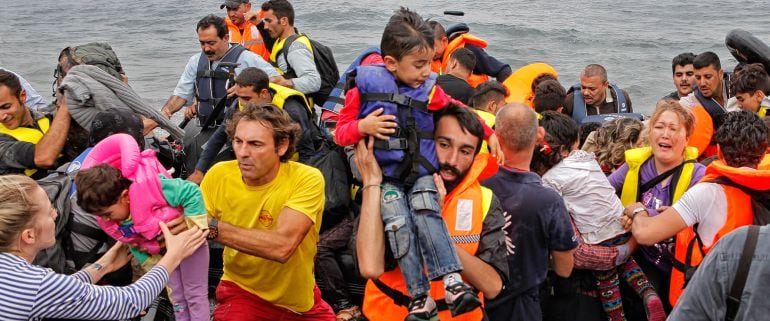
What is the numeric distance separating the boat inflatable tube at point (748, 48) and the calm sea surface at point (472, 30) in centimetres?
598

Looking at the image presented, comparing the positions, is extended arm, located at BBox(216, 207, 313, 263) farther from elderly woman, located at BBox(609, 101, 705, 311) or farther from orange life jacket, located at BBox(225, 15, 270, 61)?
orange life jacket, located at BBox(225, 15, 270, 61)

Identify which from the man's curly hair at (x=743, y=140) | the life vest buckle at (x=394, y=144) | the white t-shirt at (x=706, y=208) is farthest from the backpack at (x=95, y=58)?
the man's curly hair at (x=743, y=140)

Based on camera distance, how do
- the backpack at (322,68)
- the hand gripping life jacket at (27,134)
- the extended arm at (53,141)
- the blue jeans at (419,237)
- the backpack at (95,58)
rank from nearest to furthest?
the blue jeans at (419,237) < the extended arm at (53,141) < the hand gripping life jacket at (27,134) < the backpack at (95,58) < the backpack at (322,68)

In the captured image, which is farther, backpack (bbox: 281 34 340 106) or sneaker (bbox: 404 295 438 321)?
backpack (bbox: 281 34 340 106)

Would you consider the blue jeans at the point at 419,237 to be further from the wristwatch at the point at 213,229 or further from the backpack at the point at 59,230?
the backpack at the point at 59,230

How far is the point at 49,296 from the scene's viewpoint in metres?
3.36

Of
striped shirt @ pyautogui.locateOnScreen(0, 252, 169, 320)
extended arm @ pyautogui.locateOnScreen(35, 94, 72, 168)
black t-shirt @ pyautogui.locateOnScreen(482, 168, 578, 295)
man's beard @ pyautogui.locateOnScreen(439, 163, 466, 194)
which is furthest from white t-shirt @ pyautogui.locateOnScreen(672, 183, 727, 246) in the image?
extended arm @ pyautogui.locateOnScreen(35, 94, 72, 168)

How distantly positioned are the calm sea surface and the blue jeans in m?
11.4

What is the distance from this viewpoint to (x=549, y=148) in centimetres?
517

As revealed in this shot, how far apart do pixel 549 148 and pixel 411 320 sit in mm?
1933

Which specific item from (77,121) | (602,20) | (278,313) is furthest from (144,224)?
(602,20)

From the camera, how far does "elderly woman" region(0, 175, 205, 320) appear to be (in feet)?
10.9

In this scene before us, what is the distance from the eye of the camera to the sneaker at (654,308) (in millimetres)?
5152

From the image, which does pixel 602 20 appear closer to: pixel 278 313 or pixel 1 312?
pixel 278 313
